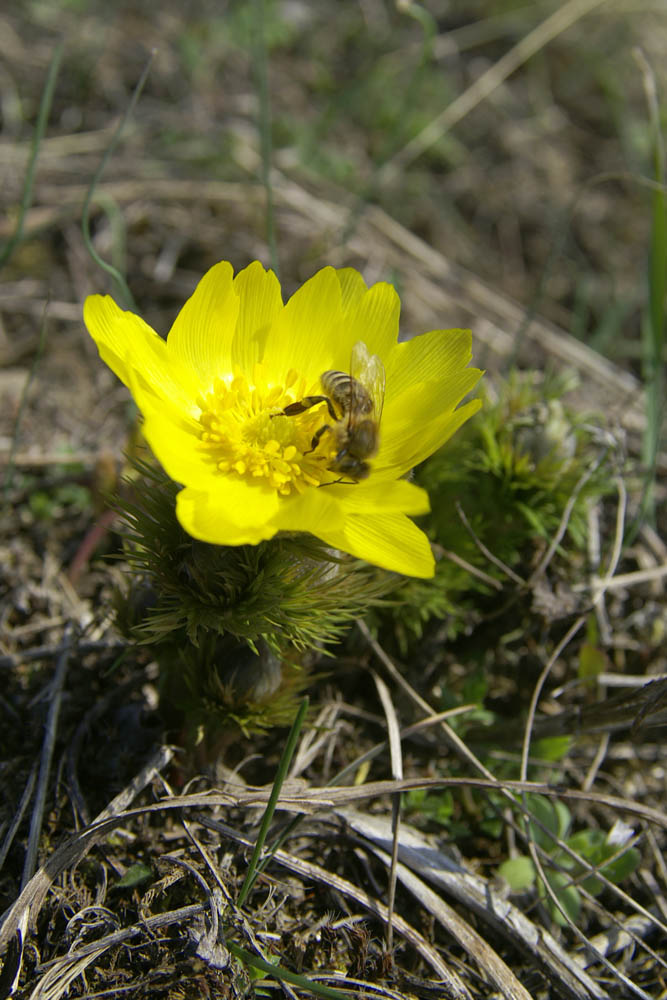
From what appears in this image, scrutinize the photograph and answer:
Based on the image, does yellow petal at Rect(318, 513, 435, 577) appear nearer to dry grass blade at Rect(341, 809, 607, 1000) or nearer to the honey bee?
the honey bee

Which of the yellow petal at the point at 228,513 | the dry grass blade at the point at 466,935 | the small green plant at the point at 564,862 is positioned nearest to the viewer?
the yellow petal at the point at 228,513

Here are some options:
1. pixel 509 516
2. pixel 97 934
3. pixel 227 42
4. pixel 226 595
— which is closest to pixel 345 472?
pixel 226 595

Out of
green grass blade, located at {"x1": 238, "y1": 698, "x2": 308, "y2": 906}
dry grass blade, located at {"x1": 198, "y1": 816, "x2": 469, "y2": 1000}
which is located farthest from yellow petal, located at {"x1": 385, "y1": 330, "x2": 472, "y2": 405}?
dry grass blade, located at {"x1": 198, "y1": 816, "x2": 469, "y2": 1000}

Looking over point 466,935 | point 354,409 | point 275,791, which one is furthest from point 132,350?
point 466,935

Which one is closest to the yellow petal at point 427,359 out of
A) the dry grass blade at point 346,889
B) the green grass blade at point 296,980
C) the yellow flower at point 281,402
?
the yellow flower at point 281,402

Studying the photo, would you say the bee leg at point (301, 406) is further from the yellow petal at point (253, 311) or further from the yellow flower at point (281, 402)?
the yellow petal at point (253, 311)

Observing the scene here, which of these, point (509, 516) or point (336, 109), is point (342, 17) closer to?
point (336, 109)
